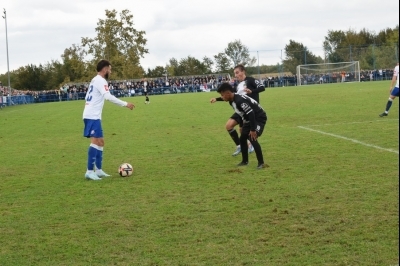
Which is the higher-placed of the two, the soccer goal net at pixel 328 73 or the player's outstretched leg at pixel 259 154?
the soccer goal net at pixel 328 73

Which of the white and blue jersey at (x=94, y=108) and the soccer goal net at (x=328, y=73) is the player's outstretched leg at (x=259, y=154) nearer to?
the white and blue jersey at (x=94, y=108)

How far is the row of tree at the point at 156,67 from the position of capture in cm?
6944

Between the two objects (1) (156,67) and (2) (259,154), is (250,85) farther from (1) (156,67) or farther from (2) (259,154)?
(1) (156,67)

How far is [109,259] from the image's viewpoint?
5.45 metres

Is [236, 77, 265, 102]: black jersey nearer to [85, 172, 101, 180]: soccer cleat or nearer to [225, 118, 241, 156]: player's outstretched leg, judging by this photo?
[225, 118, 241, 156]: player's outstretched leg

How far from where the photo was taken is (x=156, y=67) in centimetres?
11306

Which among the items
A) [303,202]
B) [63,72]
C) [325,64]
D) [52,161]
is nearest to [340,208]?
[303,202]

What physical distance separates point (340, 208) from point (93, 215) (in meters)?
2.94

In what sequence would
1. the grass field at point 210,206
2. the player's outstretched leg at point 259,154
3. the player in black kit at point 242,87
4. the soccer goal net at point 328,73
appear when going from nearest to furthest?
the grass field at point 210,206 < the player's outstretched leg at point 259,154 < the player in black kit at point 242,87 < the soccer goal net at point 328,73

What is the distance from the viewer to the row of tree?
69.4 meters

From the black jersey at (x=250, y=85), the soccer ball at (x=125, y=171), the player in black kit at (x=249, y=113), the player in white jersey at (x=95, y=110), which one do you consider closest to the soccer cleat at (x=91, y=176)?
the player in white jersey at (x=95, y=110)

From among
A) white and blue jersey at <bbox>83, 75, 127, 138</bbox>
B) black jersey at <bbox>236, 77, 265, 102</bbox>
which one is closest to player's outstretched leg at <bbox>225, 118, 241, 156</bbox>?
black jersey at <bbox>236, 77, 265, 102</bbox>

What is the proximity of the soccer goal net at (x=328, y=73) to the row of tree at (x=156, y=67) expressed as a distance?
111 centimetres

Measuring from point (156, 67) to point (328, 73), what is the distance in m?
50.6
